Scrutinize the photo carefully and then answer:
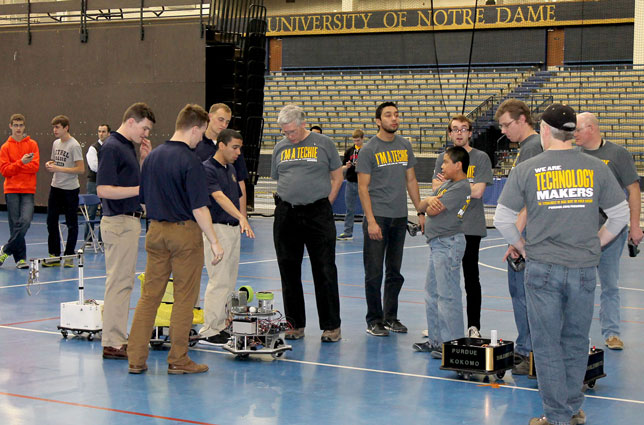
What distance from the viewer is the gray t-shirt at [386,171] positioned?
24.7 ft

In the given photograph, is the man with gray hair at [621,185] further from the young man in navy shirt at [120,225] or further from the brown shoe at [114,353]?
the brown shoe at [114,353]

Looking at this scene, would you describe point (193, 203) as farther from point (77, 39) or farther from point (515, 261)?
point (77, 39)

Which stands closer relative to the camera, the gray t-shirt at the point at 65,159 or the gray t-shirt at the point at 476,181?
the gray t-shirt at the point at 476,181

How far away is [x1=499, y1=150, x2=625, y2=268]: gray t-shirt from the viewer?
177 inches

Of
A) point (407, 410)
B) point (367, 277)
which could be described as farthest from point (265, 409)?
point (367, 277)

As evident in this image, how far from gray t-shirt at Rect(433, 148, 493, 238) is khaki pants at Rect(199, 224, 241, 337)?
1.75 metres

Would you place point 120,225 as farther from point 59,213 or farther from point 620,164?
point 59,213

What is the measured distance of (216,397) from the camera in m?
5.52

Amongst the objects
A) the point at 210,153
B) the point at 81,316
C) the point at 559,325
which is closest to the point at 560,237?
the point at 559,325

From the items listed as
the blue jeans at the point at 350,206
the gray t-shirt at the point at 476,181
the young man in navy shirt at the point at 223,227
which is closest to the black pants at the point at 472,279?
the gray t-shirt at the point at 476,181

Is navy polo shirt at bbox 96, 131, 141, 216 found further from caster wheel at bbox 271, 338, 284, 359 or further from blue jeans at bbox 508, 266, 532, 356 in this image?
blue jeans at bbox 508, 266, 532, 356

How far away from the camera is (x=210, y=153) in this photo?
7.45 metres

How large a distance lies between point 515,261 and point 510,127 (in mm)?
1353

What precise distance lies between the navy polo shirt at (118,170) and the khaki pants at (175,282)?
62cm
